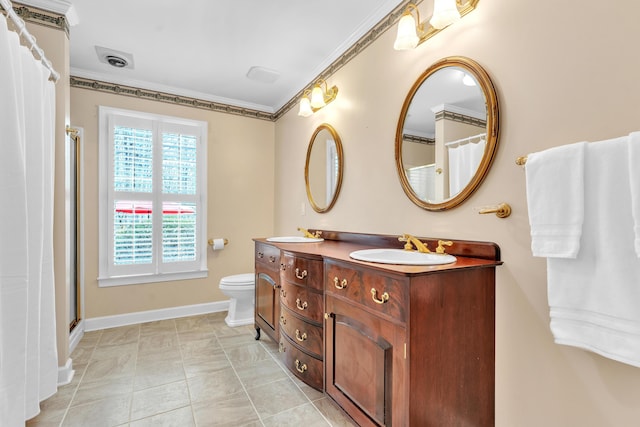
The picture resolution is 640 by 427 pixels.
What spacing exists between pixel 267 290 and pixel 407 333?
1.54 metres

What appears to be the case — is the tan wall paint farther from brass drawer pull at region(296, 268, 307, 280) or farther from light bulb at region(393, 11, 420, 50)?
light bulb at region(393, 11, 420, 50)

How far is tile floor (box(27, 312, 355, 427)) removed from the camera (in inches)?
63.6

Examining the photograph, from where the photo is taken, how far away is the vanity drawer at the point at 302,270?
1.68 m

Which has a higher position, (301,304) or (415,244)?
(415,244)

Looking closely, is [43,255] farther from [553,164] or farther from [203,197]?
[553,164]

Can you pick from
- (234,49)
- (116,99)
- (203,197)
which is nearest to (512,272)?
(234,49)

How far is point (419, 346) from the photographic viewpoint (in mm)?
1095

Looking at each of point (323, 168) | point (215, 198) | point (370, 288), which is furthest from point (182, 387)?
point (215, 198)

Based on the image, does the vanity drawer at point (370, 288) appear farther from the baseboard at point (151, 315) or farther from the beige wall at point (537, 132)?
the baseboard at point (151, 315)

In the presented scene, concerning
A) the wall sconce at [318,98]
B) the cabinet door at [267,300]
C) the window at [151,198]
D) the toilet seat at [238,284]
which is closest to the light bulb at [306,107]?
the wall sconce at [318,98]

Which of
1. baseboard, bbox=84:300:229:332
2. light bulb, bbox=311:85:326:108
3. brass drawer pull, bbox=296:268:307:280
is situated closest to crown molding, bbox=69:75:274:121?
light bulb, bbox=311:85:326:108

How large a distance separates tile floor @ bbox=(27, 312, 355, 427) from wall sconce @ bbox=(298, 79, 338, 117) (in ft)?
6.81

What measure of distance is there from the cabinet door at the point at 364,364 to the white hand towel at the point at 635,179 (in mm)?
755

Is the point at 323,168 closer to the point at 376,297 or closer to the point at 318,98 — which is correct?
the point at 318,98
